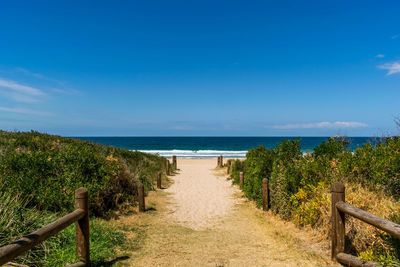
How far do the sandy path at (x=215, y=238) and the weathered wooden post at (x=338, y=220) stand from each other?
428 millimetres

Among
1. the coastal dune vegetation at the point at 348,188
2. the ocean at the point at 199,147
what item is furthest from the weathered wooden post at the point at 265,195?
the ocean at the point at 199,147

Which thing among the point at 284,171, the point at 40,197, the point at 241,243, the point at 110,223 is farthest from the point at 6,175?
the point at 284,171

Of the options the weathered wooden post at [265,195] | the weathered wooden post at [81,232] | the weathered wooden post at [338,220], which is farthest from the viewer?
the weathered wooden post at [265,195]

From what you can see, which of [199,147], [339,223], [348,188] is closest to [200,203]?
[348,188]

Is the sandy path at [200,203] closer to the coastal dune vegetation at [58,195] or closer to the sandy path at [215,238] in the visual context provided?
the sandy path at [215,238]

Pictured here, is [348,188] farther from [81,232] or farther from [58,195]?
[58,195]

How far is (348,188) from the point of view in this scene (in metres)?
6.06

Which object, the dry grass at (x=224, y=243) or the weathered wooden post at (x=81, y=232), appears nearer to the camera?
the weathered wooden post at (x=81, y=232)

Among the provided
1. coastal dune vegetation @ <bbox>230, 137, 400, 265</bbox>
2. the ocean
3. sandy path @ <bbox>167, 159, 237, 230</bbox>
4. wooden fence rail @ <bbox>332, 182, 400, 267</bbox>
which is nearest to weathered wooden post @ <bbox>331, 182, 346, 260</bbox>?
wooden fence rail @ <bbox>332, 182, 400, 267</bbox>

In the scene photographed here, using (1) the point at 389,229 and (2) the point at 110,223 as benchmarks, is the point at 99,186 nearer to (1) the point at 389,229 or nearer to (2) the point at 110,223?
(2) the point at 110,223

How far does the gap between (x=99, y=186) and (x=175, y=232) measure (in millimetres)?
2746

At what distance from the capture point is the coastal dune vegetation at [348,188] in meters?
4.86

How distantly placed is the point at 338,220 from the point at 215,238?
3110mm

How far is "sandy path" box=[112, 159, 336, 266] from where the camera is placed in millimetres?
5203
